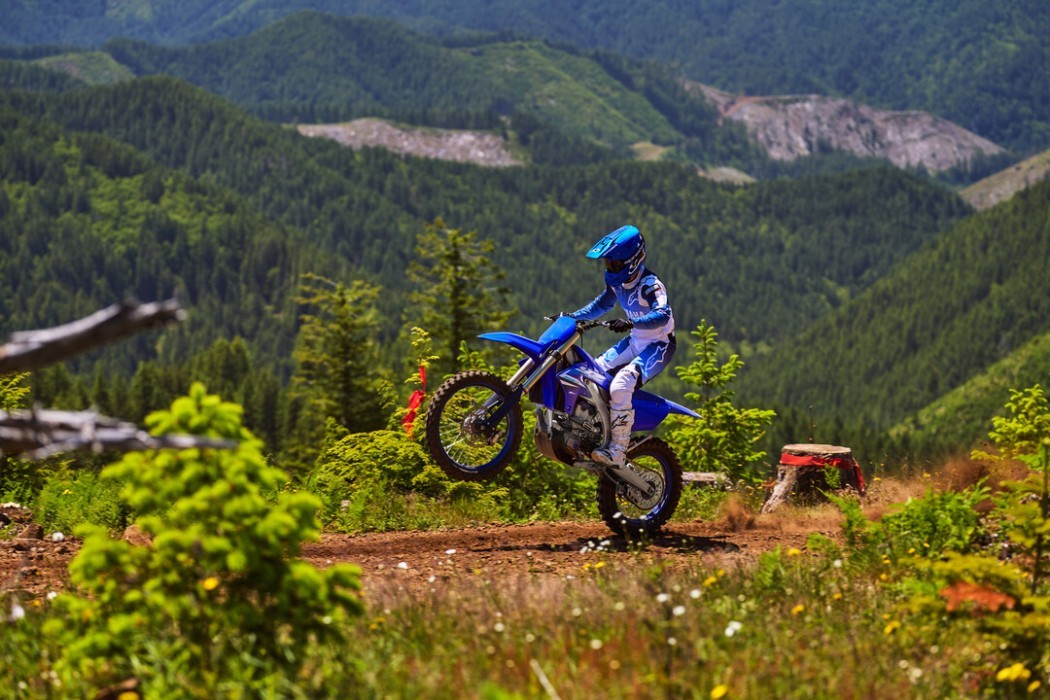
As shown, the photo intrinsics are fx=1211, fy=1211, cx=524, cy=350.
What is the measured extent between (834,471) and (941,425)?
191947mm

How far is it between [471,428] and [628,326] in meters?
1.74

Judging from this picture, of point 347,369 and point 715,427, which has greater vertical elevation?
point 715,427

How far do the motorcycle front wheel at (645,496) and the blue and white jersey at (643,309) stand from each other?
3.38ft

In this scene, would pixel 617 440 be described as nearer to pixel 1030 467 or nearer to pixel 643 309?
pixel 643 309

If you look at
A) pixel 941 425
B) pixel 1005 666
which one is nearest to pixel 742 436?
pixel 1005 666

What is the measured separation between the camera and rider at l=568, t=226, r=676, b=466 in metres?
11.2

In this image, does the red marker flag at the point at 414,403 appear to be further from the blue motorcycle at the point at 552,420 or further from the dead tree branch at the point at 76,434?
the dead tree branch at the point at 76,434

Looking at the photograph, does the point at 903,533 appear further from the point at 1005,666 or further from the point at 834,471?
the point at 834,471

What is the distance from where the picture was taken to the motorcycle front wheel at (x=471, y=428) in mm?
10938

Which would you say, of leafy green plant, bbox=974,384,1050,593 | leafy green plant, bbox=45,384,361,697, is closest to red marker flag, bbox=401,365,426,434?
leafy green plant, bbox=974,384,1050,593

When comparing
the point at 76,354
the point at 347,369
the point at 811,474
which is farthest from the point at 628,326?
the point at 347,369

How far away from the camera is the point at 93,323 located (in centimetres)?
529

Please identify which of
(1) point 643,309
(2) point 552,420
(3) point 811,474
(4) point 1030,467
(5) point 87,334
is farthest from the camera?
(3) point 811,474

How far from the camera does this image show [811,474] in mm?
14602
